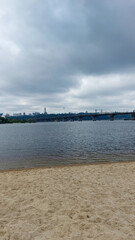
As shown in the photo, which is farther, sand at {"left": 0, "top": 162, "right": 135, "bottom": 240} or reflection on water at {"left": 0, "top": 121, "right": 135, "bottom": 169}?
reflection on water at {"left": 0, "top": 121, "right": 135, "bottom": 169}

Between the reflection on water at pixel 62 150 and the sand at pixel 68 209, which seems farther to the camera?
the reflection on water at pixel 62 150

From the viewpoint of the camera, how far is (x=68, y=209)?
774 cm

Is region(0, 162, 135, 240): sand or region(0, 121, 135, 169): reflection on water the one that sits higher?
region(0, 162, 135, 240): sand

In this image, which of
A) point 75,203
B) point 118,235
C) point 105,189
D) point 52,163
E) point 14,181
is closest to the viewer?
point 118,235

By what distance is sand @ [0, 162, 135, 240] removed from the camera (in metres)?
5.96

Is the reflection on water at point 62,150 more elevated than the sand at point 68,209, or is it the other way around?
the sand at point 68,209

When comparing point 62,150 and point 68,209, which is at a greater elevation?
point 68,209

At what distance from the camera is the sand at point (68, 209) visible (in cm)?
596

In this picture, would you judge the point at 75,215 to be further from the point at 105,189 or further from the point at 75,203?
the point at 105,189

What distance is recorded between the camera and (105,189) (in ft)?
33.4

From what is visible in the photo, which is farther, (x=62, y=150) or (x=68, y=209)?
(x=62, y=150)

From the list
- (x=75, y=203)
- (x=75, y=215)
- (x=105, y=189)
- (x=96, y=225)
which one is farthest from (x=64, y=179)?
(x=96, y=225)

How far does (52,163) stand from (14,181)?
840cm

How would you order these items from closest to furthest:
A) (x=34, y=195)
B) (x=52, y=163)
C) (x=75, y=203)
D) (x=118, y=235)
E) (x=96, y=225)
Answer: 1. (x=118, y=235)
2. (x=96, y=225)
3. (x=75, y=203)
4. (x=34, y=195)
5. (x=52, y=163)
